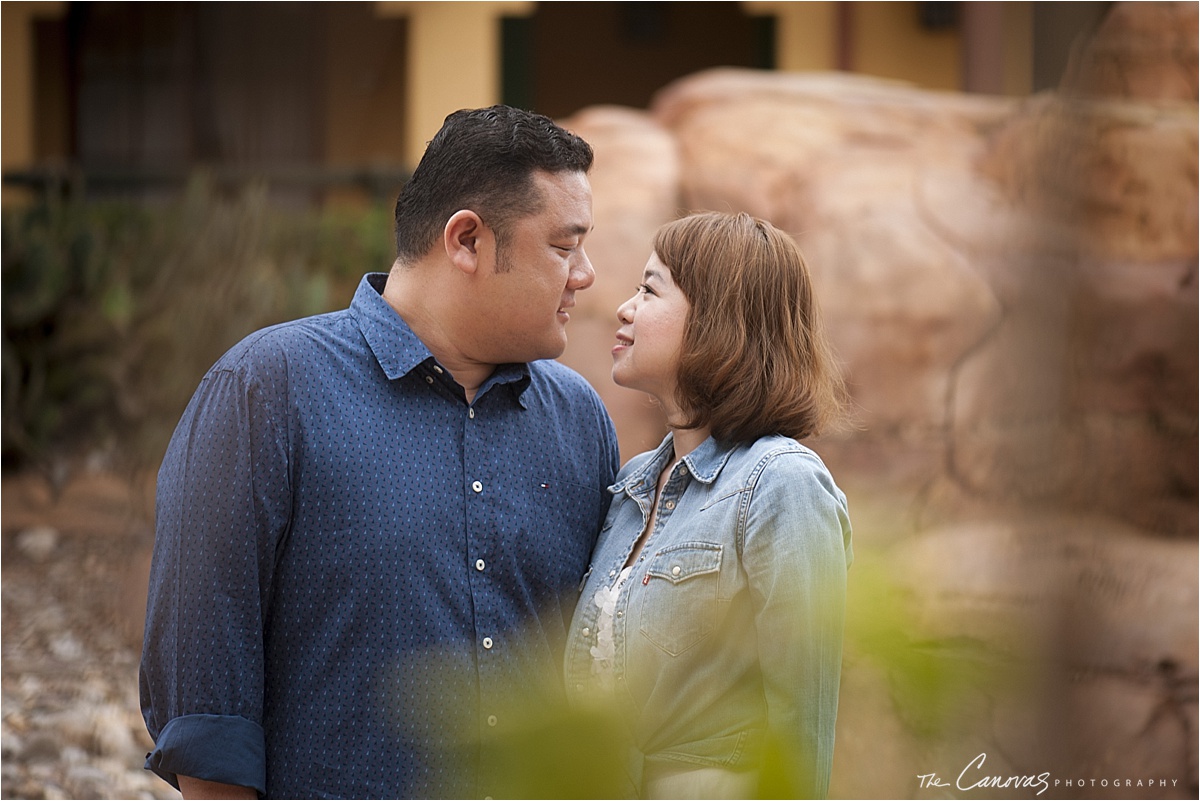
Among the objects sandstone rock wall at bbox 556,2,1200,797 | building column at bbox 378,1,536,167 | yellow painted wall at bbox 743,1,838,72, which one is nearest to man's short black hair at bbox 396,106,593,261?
sandstone rock wall at bbox 556,2,1200,797

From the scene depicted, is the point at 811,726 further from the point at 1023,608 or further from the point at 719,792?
the point at 1023,608

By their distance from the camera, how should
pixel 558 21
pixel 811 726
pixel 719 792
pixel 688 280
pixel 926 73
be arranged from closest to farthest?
pixel 719 792, pixel 811 726, pixel 688 280, pixel 926 73, pixel 558 21

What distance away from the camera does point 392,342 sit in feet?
7.42

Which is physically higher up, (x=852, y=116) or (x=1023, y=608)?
(x=852, y=116)

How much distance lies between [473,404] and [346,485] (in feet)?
1.08

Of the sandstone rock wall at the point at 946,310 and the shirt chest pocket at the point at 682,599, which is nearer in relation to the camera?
the shirt chest pocket at the point at 682,599

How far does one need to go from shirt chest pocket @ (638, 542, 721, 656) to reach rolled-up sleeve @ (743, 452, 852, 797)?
0.25ft

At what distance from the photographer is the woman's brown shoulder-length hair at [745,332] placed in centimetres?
224

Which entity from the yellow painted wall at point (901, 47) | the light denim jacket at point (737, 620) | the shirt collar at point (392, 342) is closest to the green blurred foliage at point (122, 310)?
the yellow painted wall at point (901, 47)

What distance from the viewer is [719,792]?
A: 6.02ft

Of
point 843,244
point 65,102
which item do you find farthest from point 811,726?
point 65,102

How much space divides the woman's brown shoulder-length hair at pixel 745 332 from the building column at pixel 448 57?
676 cm

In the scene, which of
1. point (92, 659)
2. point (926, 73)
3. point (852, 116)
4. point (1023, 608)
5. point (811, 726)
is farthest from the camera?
point (926, 73)

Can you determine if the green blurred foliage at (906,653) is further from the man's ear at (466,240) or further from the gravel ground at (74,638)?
the gravel ground at (74,638)
